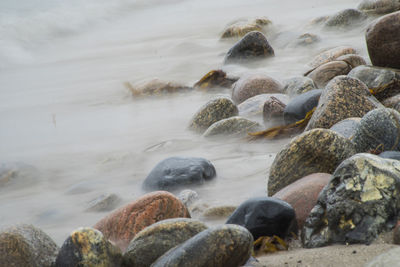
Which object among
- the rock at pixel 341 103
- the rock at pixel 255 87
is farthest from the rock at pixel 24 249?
the rock at pixel 255 87

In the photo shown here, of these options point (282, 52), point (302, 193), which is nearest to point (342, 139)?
point (302, 193)

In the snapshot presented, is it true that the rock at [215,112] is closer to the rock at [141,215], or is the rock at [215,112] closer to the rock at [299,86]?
the rock at [299,86]

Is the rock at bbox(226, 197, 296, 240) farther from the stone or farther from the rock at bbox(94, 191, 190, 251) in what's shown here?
the rock at bbox(94, 191, 190, 251)

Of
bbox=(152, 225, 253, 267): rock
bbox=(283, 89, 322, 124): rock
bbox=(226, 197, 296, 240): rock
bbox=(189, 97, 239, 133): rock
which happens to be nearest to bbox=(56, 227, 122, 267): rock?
bbox=(152, 225, 253, 267): rock

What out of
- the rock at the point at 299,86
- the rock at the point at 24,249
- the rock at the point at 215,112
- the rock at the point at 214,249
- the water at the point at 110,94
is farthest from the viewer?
the rock at the point at 299,86

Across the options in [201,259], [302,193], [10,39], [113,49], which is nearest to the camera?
[201,259]

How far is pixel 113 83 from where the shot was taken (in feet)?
23.5

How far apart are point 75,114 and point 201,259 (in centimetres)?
438

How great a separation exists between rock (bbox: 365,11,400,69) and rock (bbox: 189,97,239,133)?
133 centimetres

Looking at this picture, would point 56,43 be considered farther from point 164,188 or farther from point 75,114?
point 164,188

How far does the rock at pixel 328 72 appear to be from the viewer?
4949 mm

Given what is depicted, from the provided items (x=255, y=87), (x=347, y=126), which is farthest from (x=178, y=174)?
(x=255, y=87)

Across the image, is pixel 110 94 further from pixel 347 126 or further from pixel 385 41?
pixel 347 126

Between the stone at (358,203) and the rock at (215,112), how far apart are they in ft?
7.98
